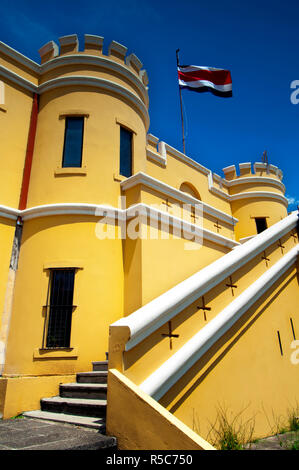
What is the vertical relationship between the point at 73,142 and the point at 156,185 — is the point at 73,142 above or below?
above

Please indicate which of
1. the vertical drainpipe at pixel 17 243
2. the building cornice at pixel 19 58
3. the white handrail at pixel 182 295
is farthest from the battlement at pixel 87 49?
the white handrail at pixel 182 295

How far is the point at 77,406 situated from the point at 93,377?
0.99 meters

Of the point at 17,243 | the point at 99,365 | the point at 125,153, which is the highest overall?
the point at 125,153

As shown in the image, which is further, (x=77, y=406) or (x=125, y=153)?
(x=125, y=153)

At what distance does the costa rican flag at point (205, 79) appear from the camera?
1402 centimetres

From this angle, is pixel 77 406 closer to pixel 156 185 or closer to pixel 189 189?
pixel 156 185

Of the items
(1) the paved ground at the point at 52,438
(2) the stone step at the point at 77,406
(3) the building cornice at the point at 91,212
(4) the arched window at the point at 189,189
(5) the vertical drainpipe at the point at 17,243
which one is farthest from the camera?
(4) the arched window at the point at 189,189

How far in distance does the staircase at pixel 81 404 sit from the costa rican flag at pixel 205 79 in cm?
1263

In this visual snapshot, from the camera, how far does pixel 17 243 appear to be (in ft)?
24.6

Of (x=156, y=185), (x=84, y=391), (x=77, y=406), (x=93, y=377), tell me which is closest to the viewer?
(x=77, y=406)

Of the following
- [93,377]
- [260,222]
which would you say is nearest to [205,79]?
[260,222]

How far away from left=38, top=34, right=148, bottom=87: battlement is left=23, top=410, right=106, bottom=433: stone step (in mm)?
9395

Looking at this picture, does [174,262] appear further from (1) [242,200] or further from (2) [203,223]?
(1) [242,200]

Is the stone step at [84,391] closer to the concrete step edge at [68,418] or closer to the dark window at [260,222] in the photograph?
the concrete step edge at [68,418]
